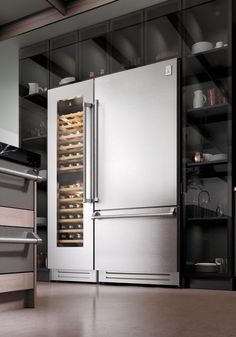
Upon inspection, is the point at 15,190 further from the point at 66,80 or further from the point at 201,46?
the point at 66,80

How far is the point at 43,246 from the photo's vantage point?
18.9 ft

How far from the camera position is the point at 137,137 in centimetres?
493

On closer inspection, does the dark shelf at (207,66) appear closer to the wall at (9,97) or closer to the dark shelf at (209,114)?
the dark shelf at (209,114)

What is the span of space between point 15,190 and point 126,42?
299 cm

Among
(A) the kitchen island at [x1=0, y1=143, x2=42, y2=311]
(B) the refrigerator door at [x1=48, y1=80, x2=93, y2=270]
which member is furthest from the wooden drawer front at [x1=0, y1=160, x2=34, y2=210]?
(B) the refrigerator door at [x1=48, y1=80, x2=93, y2=270]

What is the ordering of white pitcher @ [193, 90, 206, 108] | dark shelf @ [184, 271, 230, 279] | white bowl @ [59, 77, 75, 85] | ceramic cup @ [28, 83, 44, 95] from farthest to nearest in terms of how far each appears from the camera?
ceramic cup @ [28, 83, 44, 95], white bowl @ [59, 77, 75, 85], white pitcher @ [193, 90, 206, 108], dark shelf @ [184, 271, 230, 279]

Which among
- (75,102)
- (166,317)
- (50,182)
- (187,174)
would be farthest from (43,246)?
(166,317)

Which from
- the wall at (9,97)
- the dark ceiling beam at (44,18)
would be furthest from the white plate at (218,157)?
the wall at (9,97)

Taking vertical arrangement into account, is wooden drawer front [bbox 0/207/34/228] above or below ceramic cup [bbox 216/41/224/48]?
below

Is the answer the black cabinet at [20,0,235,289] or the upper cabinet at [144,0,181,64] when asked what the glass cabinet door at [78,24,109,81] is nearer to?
the black cabinet at [20,0,235,289]

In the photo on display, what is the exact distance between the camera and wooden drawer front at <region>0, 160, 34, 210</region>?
106 inches

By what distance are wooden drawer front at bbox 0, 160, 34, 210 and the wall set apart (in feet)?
11.7

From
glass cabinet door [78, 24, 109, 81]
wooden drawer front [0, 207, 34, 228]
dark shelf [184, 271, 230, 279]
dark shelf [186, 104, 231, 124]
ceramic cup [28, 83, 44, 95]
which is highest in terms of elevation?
glass cabinet door [78, 24, 109, 81]

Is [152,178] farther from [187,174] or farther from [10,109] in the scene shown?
[10,109]
